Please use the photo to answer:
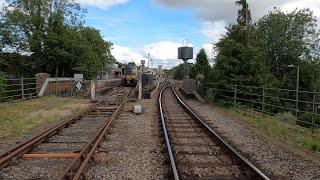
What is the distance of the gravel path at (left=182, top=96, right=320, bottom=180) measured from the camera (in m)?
8.68

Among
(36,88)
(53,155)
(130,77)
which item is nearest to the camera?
(53,155)

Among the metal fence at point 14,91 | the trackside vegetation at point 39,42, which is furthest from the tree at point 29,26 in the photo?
the metal fence at point 14,91

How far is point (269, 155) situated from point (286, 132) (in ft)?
14.3

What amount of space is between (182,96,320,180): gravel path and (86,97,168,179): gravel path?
2.03 metres

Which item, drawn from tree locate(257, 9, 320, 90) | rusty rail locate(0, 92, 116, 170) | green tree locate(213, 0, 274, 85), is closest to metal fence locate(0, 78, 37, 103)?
rusty rail locate(0, 92, 116, 170)

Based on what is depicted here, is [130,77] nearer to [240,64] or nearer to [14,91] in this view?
[14,91]

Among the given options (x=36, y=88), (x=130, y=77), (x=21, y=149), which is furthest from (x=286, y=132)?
(x=130, y=77)

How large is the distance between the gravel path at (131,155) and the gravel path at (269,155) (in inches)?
79.8

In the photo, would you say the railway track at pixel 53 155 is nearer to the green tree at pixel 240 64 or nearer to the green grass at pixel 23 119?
the green grass at pixel 23 119

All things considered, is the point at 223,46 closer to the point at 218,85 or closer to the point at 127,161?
the point at 218,85

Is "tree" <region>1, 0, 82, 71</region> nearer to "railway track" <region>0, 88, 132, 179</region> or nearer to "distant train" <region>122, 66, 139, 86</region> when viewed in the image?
"distant train" <region>122, 66, 139, 86</region>

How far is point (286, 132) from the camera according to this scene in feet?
47.8

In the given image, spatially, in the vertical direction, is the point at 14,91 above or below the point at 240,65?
below

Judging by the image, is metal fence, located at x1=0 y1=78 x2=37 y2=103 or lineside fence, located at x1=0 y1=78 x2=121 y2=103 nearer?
metal fence, located at x1=0 y1=78 x2=37 y2=103
